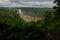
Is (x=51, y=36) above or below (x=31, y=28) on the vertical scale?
below

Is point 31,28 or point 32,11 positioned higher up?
point 32,11

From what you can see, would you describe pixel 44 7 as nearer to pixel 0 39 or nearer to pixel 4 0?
pixel 4 0

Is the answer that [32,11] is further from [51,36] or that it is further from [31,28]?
[51,36]

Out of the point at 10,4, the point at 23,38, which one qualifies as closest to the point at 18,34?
the point at 23,38

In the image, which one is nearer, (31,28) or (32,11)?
(31,28)

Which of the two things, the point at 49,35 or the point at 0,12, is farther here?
the point at 0,12

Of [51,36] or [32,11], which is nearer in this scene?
[51,36]

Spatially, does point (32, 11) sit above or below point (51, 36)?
above

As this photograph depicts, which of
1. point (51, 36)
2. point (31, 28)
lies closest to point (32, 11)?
point (31, 28)

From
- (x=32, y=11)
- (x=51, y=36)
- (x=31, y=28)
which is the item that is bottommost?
(x=51, y=36)
